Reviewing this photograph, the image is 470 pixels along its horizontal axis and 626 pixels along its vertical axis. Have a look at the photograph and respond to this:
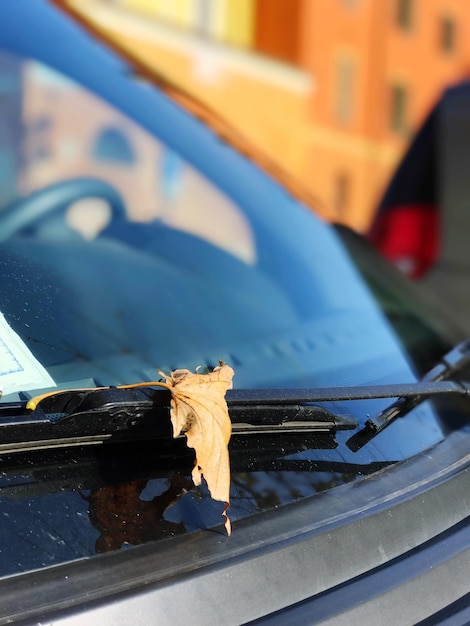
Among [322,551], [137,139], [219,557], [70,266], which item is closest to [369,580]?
[322,551]

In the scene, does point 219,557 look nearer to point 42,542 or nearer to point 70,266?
point 42,542

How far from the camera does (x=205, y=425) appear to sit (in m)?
1.10

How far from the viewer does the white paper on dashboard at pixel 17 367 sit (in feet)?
3.75

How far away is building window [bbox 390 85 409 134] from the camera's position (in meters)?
21.8

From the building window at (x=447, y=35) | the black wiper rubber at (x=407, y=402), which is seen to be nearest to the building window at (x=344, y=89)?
the building window at (x=447, y=35)

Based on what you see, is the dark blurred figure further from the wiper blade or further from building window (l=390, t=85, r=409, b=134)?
building window (l=390, t=85, r=409, b=134)

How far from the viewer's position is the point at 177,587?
3.15 feet

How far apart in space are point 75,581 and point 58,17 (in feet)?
5.21

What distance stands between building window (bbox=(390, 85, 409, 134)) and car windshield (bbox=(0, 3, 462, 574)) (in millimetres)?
20016

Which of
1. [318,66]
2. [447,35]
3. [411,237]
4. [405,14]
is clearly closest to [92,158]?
[411,237]

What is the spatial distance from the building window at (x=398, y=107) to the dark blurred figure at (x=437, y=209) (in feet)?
59.8

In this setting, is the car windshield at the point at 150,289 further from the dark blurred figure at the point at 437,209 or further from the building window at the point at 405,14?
the building window at the point at 405,14

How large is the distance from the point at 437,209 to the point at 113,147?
2.08 meters

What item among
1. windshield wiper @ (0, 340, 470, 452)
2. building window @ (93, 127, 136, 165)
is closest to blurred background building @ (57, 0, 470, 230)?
building window @ (93, 127, 136, 165)
